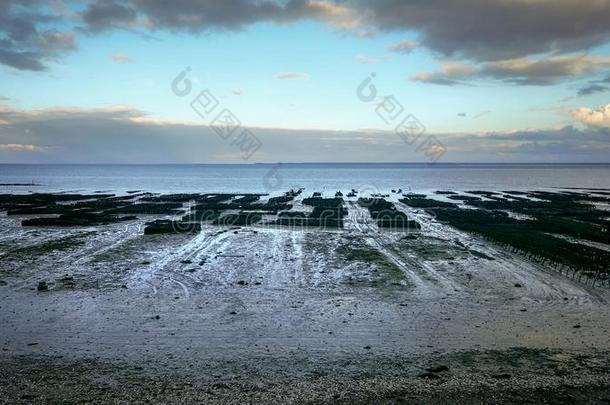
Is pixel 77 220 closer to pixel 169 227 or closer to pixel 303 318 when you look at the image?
pixel 169 227

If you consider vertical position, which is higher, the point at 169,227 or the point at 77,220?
the point at 77,220

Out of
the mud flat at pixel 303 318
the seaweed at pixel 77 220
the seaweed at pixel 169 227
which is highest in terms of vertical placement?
the seaweed at pixel 77 220

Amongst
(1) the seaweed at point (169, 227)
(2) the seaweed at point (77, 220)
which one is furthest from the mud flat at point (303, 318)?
(2) the seaweed at point (77, 220)

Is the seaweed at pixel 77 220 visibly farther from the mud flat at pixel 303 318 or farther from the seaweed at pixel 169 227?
the mud flat at pixel 303 318

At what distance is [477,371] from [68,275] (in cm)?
1841

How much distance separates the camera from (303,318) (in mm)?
15750

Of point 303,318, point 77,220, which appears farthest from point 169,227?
point 303,318

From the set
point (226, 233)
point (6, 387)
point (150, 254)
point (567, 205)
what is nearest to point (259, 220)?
point (226, 233)

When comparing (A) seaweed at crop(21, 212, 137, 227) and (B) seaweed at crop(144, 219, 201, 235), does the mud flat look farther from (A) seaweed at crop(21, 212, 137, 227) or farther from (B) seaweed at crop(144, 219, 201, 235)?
(A) seaweed at crop(21, 212, 137, 227)

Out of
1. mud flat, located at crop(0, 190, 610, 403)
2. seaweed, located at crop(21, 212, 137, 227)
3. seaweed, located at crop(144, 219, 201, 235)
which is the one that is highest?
seaweed, located at crop(21, 212, 137, 227)

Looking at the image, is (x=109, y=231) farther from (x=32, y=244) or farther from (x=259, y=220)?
(x=259, y=220)

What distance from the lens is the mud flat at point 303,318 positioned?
10.9m

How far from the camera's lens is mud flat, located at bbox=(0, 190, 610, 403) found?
10.9m

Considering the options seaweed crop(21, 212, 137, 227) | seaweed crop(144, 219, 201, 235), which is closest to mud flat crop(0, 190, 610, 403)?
seaweed crop(144, 219, 201, 235)
